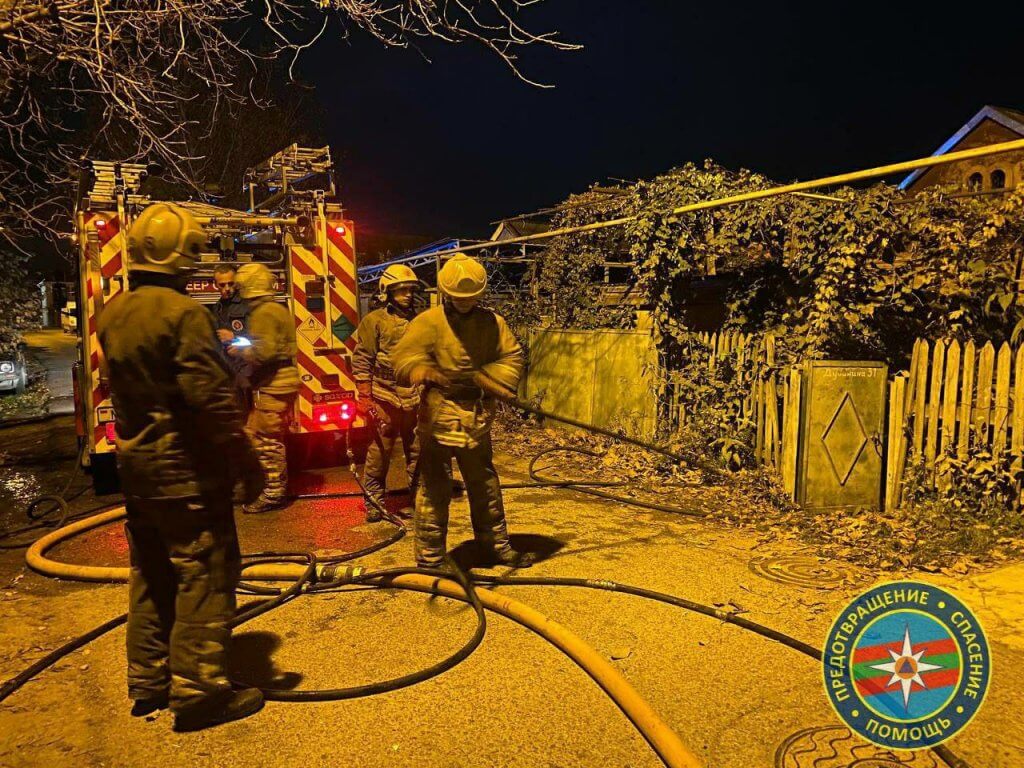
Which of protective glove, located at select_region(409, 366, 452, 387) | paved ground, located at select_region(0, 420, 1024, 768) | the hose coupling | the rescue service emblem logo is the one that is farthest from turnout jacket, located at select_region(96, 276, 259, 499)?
the rescue service emblem logo

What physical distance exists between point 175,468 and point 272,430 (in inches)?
111

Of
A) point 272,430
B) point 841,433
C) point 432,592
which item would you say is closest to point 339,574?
point 432,592

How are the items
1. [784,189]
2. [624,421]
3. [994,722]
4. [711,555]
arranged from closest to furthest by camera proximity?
[994,722] → [711,555] → [784,189] → [624,421]

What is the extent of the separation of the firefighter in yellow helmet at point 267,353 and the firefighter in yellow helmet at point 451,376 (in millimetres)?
1595

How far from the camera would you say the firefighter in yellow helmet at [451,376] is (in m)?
4.08

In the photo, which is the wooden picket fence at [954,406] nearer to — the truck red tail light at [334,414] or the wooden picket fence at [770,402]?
the wooden picket fence at [770,402]

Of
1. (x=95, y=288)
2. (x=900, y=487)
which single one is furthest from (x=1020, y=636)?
(x=95, y=288)

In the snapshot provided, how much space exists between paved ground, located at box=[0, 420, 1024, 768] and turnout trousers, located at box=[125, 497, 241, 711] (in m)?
0.23

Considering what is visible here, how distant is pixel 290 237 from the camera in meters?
6.57

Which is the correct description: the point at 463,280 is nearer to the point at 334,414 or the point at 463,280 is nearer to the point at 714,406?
the point at 334,414

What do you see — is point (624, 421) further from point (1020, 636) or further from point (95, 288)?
point (95, 288)

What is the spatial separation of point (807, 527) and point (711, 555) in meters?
1.04

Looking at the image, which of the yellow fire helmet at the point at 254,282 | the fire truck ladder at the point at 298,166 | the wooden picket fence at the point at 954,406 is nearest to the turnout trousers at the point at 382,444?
the yellow fire helmet at the point at 254,282

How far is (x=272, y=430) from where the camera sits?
17.8 feet
